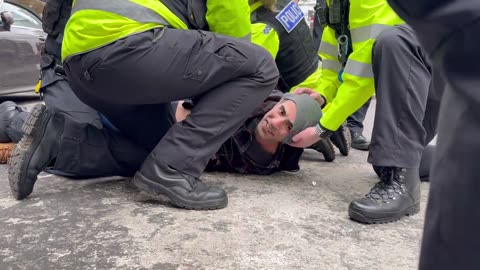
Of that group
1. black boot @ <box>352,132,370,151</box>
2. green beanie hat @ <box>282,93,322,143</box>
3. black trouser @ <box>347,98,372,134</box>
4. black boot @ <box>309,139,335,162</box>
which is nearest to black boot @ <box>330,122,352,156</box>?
black boot @ <box>309,139,335,162</box>

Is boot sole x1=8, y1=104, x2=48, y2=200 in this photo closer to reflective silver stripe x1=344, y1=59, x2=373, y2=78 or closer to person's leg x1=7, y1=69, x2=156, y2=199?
person's leg x1=7, y1=69, x2=156, y2=199

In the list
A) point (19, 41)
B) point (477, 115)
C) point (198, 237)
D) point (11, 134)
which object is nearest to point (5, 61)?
point (19, 41)

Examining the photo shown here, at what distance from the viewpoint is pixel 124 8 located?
77.4 inches

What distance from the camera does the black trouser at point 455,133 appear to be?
2.06ft

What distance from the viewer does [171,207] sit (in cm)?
210

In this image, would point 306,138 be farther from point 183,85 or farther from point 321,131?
point 183,85

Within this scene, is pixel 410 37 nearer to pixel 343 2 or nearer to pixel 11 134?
pixel 343 2

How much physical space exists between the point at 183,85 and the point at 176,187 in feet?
1.26

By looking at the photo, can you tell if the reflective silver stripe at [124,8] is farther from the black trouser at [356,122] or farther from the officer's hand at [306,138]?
the black trouser at [356,122]

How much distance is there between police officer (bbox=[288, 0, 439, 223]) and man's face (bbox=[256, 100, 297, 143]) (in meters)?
0.25

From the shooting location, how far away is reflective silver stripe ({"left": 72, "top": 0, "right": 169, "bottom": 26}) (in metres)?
1.96

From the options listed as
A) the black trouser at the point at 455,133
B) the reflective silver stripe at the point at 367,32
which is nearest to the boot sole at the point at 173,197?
the reflective silver stripe at the point at 367,32

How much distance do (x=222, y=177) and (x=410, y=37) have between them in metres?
1.07

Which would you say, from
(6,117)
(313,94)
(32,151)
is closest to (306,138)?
(313,94)
